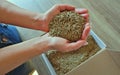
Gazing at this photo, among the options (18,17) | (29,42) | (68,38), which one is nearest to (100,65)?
(68,38)

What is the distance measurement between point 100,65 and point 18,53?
1.19ft

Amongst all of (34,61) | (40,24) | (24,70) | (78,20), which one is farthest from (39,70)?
(78,20)

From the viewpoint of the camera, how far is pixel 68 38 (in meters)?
0.94

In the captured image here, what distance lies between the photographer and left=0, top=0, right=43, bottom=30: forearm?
3.30 feet

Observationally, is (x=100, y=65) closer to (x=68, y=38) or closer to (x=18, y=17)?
(x=68, y=38)

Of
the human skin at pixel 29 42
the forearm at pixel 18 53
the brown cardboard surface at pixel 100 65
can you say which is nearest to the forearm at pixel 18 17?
the human skin at pixel 29 42

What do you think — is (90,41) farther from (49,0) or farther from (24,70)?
(49,0)

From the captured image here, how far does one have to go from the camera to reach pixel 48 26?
3.33ft

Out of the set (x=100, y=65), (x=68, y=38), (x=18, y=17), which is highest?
(x=18, y=17)

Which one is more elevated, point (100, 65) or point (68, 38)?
point (68, 38)

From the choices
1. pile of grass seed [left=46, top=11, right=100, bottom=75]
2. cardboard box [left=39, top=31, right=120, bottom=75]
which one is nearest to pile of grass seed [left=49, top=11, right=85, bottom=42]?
pile of grass seed [left=46, top=11, right=100, bottom=75]

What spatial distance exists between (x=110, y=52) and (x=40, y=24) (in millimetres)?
340

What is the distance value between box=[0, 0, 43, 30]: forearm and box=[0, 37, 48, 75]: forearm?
0.14m

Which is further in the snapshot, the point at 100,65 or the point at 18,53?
the point at 100,65
